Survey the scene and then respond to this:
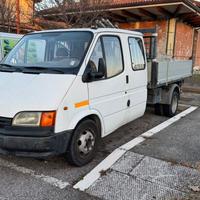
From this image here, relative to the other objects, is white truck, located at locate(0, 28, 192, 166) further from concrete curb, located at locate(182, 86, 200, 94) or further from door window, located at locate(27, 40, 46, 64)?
concrete curb, located at locate(182, 86, 200, 94)

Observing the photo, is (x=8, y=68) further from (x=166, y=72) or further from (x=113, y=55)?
(x=166, y=72)

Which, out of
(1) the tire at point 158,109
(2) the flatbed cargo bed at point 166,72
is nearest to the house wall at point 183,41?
(2) the flatbed cargo bed at point 166,72

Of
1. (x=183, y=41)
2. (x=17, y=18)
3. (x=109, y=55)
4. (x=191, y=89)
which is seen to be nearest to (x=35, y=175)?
(x=109, y=55)

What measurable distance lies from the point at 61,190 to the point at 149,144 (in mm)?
2214

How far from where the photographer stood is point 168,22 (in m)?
14.5

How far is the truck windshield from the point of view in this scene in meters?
3.78

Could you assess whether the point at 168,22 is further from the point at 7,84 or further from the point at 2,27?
the point at 7,84

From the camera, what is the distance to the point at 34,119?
10.5 ft

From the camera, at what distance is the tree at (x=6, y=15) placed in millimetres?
12360

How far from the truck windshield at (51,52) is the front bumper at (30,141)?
A: 933 millimetres

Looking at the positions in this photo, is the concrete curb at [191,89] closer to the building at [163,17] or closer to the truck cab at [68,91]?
the building at [163,17]

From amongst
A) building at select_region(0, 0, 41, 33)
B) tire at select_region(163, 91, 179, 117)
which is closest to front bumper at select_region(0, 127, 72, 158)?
tire at select_region(163, 91, 179, 117)

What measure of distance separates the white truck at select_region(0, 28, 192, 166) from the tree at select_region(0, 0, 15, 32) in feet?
28.2

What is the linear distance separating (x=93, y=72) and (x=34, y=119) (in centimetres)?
113
